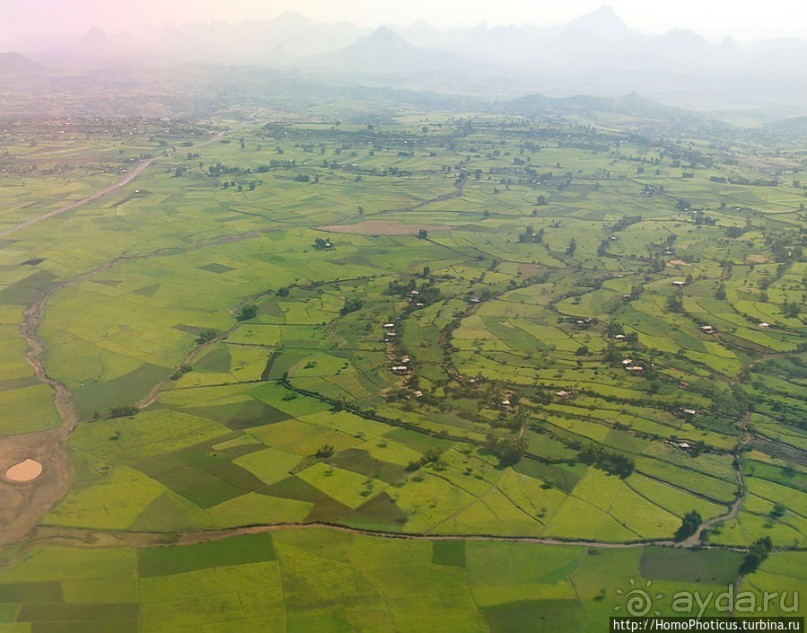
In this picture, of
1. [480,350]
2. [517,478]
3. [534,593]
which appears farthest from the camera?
[480,350]

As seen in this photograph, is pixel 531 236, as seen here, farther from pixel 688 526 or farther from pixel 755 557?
pixel 755 557

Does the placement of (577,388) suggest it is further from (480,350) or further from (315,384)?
(315,384)

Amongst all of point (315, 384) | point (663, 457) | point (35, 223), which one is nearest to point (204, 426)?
point (315, 384)

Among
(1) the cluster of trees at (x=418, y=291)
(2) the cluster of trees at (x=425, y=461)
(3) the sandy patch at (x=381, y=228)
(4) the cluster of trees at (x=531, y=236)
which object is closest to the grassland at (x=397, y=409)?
(2) the cluster of trees at (x=425, y=461)

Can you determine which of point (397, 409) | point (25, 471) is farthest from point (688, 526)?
point (25, 471)

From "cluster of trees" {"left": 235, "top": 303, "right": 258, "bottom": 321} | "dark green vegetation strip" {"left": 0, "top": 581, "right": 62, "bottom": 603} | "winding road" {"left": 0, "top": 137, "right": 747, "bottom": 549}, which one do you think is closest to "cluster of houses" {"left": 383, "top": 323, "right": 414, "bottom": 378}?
"cluster of trees" {"left": 235, "top": 303, "right": 258, "bottom": 321}

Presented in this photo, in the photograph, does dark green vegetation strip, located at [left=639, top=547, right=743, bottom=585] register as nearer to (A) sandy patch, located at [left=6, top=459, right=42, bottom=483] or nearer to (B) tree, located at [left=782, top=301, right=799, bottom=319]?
(A) sandy patch, located at [left=6, top=459, right=42, bottom=483]
